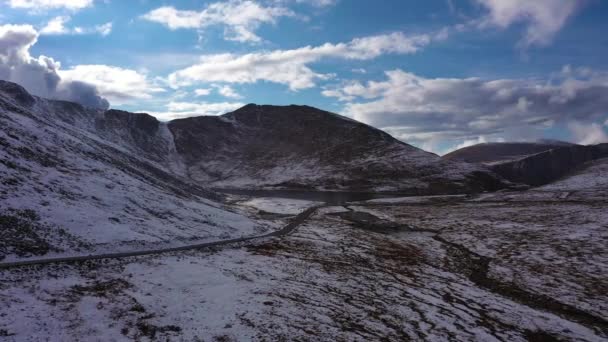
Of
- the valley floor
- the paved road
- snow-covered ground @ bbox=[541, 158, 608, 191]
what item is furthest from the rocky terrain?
snow-covered ground @ bbox=[541, 158, 608, 191]

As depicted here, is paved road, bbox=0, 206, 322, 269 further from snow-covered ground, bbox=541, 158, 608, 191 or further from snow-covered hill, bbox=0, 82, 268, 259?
snow-covered ground, bbox=541, 158, 608, 191

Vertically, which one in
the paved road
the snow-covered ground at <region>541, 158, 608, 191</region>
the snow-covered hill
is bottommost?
the paved road

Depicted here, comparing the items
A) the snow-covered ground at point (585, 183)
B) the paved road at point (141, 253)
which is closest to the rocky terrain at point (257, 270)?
the paved road at point (141, 253)

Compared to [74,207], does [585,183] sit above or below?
above

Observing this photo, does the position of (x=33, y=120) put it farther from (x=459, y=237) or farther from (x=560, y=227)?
(x=560, y=227)

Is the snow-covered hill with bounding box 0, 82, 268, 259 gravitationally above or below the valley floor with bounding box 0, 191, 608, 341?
above

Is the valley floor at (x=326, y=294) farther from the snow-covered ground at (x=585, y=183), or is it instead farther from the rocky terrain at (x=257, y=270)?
the snow-covered ground at (x=585, y=183)

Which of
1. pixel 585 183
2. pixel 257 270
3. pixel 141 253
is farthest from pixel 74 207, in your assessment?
pixel 585 183

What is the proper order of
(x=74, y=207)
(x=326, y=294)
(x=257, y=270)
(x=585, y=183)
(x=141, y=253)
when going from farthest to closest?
(x=585, y=183) → (x=74, y=207) → (x=141, y=253) → (x=257, y=270) → (x=326, y=294)

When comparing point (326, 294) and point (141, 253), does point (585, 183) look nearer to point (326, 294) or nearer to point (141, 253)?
point (326, 294)
